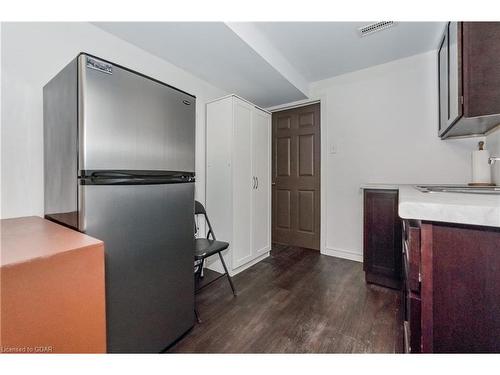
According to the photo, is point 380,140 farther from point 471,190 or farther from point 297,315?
point 297,315

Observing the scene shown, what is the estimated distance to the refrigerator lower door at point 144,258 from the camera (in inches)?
40.2

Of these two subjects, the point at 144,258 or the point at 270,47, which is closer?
the point at 144,258

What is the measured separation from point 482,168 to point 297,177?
1.93m

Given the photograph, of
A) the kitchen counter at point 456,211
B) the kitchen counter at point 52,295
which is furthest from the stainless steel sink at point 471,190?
the kitchen counter at point 52,295

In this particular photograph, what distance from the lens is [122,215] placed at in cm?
107

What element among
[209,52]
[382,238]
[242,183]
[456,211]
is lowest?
[382,238]

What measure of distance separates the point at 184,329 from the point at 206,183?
4.91 ft

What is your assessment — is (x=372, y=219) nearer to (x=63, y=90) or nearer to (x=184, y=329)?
(x=184, y=329)

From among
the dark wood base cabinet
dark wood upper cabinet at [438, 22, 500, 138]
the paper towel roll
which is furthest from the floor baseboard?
the dark wood base cabinet

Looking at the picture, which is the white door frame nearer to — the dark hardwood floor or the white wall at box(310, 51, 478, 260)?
the white wall at box(310, 51, 478, 260)

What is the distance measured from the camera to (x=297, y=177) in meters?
3.31

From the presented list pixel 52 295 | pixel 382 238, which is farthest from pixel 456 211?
pixel 382 238

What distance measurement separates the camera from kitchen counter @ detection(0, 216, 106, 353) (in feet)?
1.96
